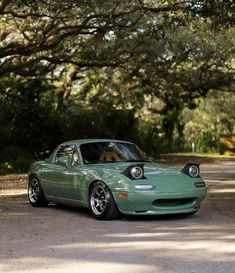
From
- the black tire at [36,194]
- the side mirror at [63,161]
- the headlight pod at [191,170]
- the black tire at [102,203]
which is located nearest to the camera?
the black tire at [102,203]

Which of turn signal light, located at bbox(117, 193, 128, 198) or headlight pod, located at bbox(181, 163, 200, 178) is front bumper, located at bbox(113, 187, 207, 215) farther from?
headlight pod, located at bbox(181, 163, 200, 178)

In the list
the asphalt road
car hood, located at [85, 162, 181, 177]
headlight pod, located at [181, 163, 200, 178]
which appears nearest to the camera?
the asphalt road

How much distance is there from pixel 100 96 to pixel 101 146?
20.6 metres

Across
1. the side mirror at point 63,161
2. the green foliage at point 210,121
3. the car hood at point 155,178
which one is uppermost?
the green foliage at point 210,121

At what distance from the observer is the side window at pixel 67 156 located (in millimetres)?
11289

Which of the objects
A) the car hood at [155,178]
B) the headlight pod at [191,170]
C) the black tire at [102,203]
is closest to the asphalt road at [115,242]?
the black tire at [102,203]

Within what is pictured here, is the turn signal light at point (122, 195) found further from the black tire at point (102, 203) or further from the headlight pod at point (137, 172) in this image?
the headlight pod at point (137, 172)

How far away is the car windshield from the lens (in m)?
11.2

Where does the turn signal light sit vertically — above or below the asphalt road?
above

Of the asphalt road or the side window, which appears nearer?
the asphalt road

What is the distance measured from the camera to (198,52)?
2536 centimetres

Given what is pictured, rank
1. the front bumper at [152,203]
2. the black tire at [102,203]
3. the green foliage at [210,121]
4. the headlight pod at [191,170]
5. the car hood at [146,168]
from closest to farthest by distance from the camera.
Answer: the front bumper at [152,203] < the black tire at [102,203] < the car hood at [146,168] < the headlight pod at [191,170] < the green foliage at [210,121]

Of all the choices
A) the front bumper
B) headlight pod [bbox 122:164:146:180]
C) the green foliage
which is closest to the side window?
headlight pod [bbox 122:164:146:180]

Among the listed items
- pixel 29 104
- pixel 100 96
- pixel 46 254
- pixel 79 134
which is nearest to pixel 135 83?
pixel 100 96
